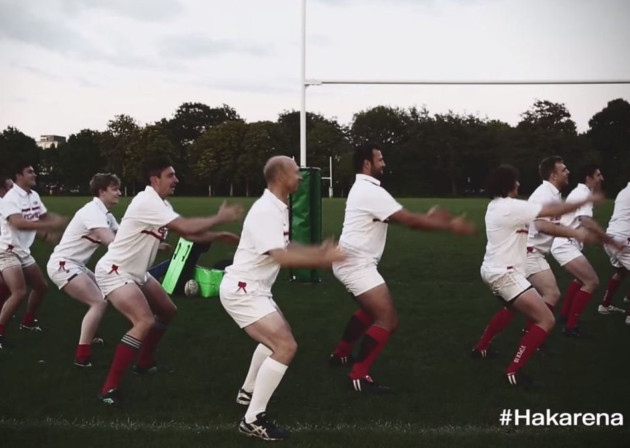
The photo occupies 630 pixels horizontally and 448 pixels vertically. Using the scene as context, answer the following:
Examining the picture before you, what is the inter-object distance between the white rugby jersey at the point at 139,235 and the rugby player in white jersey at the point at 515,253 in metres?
3.19

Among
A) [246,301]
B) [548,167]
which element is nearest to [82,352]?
[246,301]

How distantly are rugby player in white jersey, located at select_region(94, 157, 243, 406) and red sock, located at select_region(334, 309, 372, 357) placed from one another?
1690 mm

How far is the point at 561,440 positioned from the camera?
494cm

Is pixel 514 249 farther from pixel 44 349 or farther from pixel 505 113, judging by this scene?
pixel 505 113

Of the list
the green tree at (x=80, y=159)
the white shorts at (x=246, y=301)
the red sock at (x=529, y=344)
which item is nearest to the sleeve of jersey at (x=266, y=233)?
the white shorts at (x=246, y=301)

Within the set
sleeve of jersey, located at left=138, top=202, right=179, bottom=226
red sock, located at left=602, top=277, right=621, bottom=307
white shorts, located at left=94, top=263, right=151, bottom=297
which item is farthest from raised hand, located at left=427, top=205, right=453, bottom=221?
red sock, located at left=602, top=277, right=621, bottom=307

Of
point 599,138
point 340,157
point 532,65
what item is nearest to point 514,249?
point 532,65

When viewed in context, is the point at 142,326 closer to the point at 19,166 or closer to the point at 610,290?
the point at 19,166

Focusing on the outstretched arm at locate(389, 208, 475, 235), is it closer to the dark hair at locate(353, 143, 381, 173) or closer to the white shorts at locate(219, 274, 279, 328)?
the dark hair at locate(353, 143, 381, 173)

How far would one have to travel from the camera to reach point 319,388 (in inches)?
249

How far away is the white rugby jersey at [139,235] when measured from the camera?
19.0 feet

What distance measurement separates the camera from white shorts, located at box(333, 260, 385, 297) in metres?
6.25

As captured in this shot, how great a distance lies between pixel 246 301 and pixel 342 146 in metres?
81.2

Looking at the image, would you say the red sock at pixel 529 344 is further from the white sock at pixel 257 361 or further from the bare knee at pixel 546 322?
the white sock at pixel 257 361
